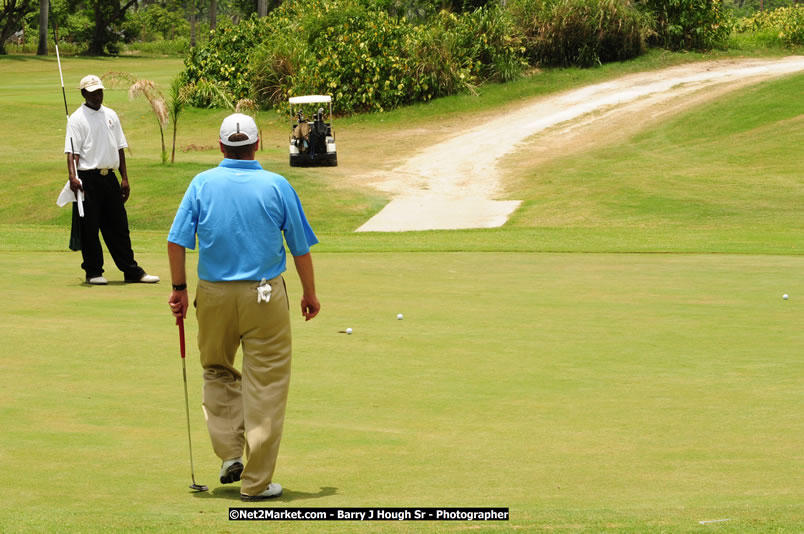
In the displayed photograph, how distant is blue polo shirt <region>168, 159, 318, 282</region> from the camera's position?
5.79 metres

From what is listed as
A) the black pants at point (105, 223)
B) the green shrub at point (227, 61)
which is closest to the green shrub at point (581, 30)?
the green shrub at point (227, 61)

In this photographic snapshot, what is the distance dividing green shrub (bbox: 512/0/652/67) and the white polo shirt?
29899mm

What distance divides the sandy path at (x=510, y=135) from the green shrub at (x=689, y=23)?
171 cm

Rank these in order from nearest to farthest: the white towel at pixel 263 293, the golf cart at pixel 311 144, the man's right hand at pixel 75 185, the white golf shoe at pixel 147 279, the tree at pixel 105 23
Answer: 1. the white towel at pixel 263 293
2. the man's right hand at pixel 75 185
3. the white golf shoe at pixel 147 279
4. the golf cart at pixel 311 144
5. the tree at pixel 105 23

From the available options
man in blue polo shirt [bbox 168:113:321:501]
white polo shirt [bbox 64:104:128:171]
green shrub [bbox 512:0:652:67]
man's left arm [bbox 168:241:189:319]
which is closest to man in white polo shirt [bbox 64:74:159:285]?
white polo shirt [bbox 64:104:128:171]

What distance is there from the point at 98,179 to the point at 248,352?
25.0ft

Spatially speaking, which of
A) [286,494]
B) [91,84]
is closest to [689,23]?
[91,84]

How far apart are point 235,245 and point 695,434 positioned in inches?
110

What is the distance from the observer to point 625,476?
576 cm

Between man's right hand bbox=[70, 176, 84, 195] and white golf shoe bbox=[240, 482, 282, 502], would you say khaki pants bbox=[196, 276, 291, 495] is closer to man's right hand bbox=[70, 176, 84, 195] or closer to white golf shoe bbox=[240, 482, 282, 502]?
white golf shoe bbox=[240, 482, 282, 502]

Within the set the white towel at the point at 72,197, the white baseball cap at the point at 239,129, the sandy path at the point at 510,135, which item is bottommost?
the sandy path at the point at 510,135

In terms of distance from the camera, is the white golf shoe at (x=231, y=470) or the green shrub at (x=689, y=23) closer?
the white golf shoe at (x=231, y=470)

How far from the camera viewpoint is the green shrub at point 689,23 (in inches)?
1666

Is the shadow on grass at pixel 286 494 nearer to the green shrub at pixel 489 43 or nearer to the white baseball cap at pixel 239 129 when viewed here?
the white baseball cap at pixel 239 129
